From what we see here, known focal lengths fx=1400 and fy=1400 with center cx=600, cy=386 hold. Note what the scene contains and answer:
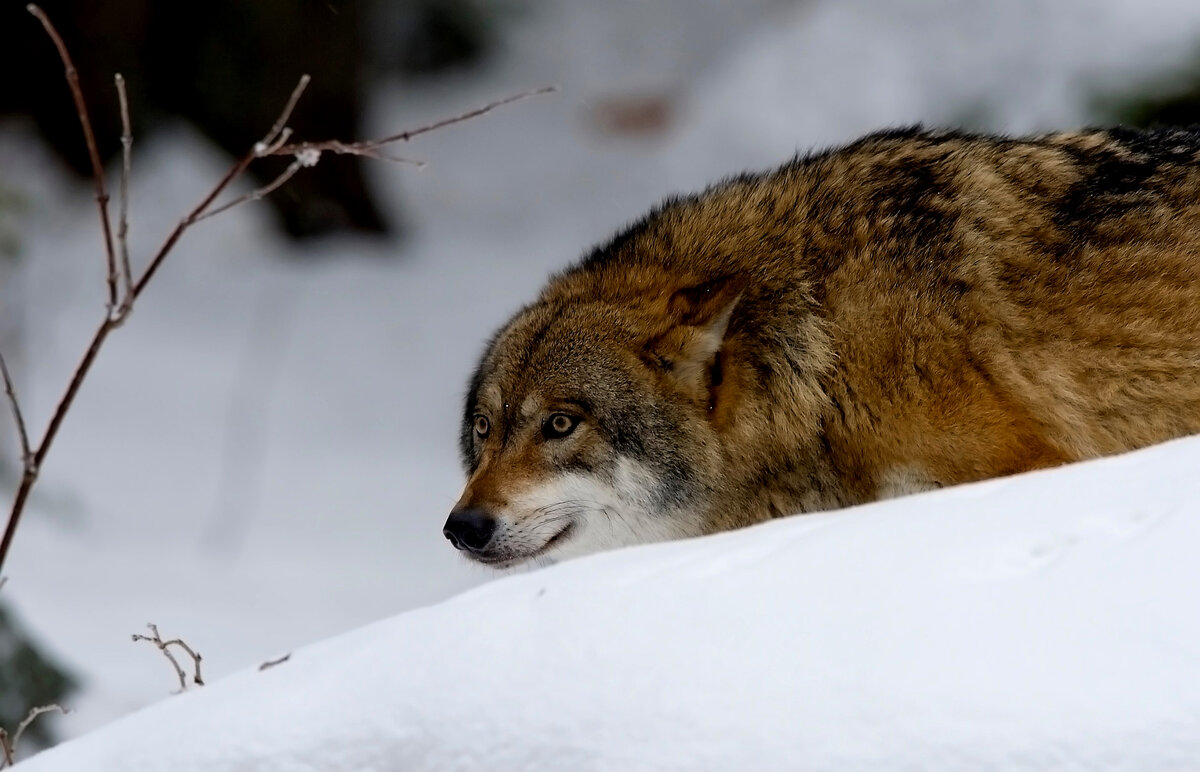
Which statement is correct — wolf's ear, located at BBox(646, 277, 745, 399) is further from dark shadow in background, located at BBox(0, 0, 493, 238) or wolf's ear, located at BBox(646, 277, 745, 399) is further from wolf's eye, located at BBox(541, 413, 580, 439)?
dark shadow in background, located at BBox(0, 0, 493, 238)

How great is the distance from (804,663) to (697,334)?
2041 millimetres

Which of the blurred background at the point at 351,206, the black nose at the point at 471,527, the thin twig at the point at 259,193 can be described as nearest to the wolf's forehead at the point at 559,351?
the black nose at the point at 471,527

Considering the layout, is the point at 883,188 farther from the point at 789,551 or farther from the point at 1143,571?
the point at 1143,571

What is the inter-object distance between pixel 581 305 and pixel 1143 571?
2580 millimetres

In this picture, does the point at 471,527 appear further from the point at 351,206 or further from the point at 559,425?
the point at 351,206

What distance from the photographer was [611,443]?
4.27m

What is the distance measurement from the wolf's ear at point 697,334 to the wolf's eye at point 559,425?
0.30 metres

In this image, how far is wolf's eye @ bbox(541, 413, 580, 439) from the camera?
14.1ft

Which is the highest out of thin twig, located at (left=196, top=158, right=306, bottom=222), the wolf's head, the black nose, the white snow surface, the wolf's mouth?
thin twig, located at (left=196, top=158, right=306, bottom=222)

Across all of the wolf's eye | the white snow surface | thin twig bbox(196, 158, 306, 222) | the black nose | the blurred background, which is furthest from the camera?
the blurred background

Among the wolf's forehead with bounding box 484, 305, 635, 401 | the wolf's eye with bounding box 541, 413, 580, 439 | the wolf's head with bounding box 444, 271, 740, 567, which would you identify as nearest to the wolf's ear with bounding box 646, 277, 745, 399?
the wolf's head with bounding box 444, 271, 740, 567

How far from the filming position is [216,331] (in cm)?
1309

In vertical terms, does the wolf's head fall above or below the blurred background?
below

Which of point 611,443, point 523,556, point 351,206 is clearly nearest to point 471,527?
point 523,556
